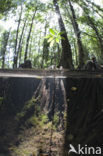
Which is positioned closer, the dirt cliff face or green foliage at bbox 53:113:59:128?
the dirt cliff face

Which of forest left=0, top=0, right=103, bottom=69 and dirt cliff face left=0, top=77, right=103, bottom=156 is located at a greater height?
forest left=0, top=0, right=103, bottom=69

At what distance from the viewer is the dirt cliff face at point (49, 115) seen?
1.35 meters

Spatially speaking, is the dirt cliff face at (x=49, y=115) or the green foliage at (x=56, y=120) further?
the green foliage at (x=56, y=120)

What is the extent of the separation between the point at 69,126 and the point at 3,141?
781 mm

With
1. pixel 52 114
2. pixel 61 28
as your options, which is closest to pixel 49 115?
pixel 52 114

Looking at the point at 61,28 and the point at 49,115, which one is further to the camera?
the point at 61,28

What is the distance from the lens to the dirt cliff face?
1.35 m

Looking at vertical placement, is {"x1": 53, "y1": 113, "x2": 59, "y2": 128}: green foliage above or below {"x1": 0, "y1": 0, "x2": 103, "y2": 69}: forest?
below

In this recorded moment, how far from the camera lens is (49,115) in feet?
4.92

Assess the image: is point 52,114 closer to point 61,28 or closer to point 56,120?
point 56,120

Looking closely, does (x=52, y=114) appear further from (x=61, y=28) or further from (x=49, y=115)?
(x=61, y=28)

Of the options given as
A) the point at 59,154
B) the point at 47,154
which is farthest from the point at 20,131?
the point at 59,154

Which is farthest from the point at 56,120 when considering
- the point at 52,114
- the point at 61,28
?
the point at 61,28

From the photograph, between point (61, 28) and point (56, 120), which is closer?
A: point (56, 120)
